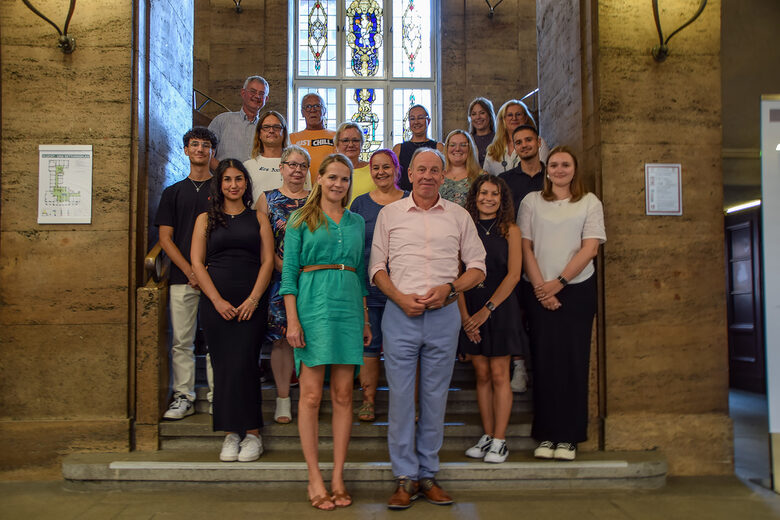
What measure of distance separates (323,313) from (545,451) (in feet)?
5.17

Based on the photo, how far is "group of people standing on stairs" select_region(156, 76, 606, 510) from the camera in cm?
323

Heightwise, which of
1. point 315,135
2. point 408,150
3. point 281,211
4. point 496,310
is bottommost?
point 496,310

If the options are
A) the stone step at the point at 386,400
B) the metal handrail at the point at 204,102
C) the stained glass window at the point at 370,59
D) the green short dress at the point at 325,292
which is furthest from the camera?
the stained glass window at the point at 370,59

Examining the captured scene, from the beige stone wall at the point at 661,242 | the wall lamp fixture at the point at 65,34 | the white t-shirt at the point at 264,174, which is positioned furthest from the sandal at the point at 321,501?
the wall lamp fixture at the point at 65,34

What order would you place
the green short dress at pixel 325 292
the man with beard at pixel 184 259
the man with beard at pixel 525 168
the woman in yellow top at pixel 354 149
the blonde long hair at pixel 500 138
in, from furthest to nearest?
1. the blonde long hair at pixel 500 138
2. the woman in yellow top at pixel 354 149
3. the man with beard at pixel 525 168
4. the man with beard at pixel 184 259
5. the green short dress at pixel 325 292

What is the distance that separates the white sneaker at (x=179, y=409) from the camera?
401 centimetres

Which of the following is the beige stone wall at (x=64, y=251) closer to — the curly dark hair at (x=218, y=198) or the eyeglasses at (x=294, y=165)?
the curly dark hair at (x=218, y=198)

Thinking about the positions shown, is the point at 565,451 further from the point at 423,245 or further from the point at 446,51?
the point at 446,51

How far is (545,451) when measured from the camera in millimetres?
3748

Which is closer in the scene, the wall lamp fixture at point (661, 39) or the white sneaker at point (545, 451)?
the white sneaker at point (545, 451)

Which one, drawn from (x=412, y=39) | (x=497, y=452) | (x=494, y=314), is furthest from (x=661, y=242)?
(x=412, y=39)

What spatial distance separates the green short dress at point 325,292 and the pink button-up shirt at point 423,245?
18cm

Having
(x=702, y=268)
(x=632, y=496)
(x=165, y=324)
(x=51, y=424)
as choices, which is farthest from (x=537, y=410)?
(x=51, y=424)

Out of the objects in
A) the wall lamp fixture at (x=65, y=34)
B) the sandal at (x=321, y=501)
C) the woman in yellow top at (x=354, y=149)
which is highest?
the wall lamp fixture at (x=65, y=34)
